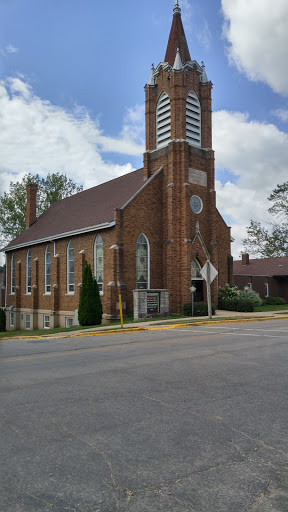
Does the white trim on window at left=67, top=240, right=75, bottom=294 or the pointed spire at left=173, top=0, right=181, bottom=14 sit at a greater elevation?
the pointed spire at left=173, top=0, right=181, bottom=14

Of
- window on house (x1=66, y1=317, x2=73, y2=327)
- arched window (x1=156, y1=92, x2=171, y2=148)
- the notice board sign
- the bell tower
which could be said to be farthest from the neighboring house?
the notice board sign

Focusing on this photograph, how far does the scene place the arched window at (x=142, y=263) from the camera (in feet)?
84.7

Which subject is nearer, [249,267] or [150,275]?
[150,275]

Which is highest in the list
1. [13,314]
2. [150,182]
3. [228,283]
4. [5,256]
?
[150,182]

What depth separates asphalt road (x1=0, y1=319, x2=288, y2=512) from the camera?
3.41m

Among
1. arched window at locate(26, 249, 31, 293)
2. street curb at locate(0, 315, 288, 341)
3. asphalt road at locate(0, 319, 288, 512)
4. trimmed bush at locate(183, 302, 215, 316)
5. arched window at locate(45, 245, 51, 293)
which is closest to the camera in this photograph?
asphalt road at locate(0, 319, 288, 512)

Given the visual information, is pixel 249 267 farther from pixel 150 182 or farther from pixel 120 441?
pixel 120 441

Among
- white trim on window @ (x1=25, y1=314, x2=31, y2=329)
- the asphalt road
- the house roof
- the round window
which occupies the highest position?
the round window

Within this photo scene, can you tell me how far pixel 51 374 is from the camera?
7.77 metres

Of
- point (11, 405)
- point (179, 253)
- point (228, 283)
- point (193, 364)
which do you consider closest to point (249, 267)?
point (228, 283)

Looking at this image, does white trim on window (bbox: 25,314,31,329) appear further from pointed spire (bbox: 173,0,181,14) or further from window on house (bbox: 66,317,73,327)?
pointed spire (bbox: 173,0,181,14)

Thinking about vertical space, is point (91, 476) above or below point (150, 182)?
below

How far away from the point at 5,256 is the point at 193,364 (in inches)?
1353

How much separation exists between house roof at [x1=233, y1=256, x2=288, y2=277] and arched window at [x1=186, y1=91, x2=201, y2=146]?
22233 millimetres
